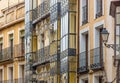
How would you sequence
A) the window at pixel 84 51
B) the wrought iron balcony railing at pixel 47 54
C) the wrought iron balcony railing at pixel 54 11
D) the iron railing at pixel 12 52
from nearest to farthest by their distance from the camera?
the window at pixel 84 51
the wrought iron balcony railing at pixel 54 11
the wrought iron balcony railing at pixel 47 54
the iron railing at pixel 12 52

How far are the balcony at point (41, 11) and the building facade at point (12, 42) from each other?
4.54 m

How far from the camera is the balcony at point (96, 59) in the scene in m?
35.2

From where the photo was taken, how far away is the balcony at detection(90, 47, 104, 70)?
35156 millimetres

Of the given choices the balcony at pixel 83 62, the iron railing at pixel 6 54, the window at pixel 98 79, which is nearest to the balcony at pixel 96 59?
the window at pixel 98 79

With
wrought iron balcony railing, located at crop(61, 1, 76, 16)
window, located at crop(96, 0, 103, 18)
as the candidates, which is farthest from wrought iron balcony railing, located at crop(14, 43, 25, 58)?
window, located at crop(96, 0, 103, 18)

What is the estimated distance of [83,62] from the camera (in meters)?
38.0

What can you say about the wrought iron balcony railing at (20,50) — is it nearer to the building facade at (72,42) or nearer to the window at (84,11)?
the building facade at (72,42)

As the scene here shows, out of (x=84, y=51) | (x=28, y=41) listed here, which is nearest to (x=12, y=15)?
(x=28, y=41)

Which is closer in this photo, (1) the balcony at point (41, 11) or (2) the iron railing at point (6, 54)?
(1) the balcony at point (41, 11)

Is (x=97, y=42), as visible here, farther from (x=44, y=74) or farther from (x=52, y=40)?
(x=44, y=74)

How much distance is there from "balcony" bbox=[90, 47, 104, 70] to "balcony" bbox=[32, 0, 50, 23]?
9.65m

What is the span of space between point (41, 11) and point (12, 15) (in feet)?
29.1

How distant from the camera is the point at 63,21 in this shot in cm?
4112

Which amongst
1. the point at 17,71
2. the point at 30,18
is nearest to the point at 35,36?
the point at 30,18
